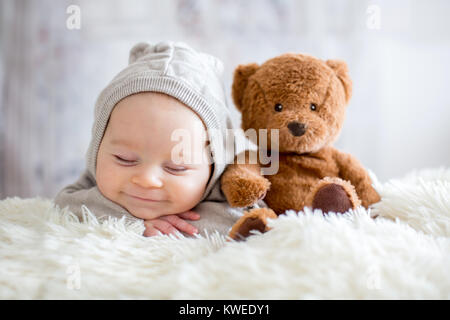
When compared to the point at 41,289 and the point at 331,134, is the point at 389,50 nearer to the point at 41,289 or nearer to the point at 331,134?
the point at 331,134

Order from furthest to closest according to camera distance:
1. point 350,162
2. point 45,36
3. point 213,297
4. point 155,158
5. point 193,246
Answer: point 45,36, point 350,162, point 155,158, point 193,246, point 213,297

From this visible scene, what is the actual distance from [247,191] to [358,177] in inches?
12.2

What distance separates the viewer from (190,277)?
1.79ft

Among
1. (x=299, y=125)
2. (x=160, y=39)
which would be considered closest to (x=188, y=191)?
(x=299, y=125)

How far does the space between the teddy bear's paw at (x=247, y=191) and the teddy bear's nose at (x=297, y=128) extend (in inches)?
5.6

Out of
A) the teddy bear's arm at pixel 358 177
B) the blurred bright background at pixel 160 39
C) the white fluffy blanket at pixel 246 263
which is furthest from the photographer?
the blurred bright background at pixel 160 39

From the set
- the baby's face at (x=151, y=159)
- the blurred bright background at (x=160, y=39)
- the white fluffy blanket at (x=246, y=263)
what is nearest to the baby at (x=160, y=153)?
the baby's face at (x=151, y=159)

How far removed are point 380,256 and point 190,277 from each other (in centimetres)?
29

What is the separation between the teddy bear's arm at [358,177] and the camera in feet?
2.92

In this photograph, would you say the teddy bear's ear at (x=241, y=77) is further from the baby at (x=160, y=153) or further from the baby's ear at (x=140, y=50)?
the baby's ear at (x=140, y=50)

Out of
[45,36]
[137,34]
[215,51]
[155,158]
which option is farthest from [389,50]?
[45,36]

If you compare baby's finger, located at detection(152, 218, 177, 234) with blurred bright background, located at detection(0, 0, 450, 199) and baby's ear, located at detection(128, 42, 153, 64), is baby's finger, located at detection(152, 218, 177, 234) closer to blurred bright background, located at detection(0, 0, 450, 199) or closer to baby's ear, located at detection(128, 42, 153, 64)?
baby's ear, located at detection(128, 42, 153, 64)

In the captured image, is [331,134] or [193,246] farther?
[331,134]

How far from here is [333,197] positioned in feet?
2.40
